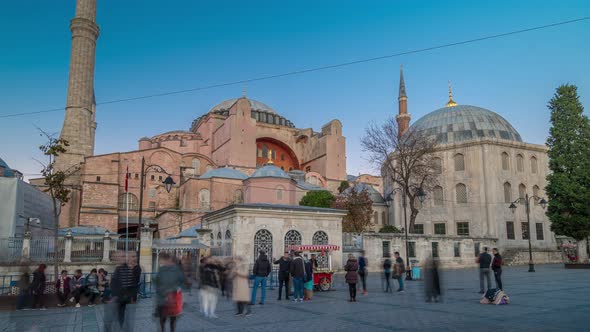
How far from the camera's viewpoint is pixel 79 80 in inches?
1622

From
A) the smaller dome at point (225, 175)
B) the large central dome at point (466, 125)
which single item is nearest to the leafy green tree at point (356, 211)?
the large central dome at point (466, 125)

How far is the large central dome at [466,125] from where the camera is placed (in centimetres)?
3856

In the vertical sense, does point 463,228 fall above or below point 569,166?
below

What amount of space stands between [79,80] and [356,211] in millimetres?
28333

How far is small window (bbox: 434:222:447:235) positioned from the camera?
1484 inches

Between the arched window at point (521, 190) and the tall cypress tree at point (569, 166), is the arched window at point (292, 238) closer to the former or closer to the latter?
the tall cypress tree at point (569, 166)

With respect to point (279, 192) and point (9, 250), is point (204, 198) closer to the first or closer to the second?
point (279, 192)

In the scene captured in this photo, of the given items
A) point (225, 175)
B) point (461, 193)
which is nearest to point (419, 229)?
point (461, 193)

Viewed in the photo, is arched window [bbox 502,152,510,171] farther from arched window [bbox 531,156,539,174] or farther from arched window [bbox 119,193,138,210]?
arched window [bbox 119,193,138,210]

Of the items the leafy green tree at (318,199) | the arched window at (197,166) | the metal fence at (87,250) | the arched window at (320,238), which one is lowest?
the metal fence at (87,250)

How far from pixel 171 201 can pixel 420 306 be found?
126 ft

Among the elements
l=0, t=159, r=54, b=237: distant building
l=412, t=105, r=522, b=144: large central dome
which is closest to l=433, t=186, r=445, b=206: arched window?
l=412, t=105, r=522, b=144: large central dome

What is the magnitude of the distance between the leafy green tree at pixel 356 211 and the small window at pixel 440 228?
5.90 metres

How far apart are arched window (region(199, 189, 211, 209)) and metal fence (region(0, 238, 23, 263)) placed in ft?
74.4
